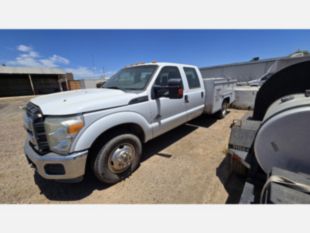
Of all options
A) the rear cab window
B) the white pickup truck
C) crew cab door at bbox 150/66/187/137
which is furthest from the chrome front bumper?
the rear cab window

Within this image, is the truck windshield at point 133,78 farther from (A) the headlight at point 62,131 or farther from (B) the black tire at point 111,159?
(A) the headlight at point 62,131

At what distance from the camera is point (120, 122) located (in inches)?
88.4

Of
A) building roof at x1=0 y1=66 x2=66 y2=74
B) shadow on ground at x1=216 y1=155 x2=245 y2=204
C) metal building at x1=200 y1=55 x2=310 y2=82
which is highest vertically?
building roof at x1=0 y1=66 x2=66 y2=74

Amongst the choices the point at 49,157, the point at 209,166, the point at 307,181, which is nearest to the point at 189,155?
the point at 209,166

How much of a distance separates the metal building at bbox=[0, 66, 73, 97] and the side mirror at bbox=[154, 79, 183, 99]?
2780 centimetres

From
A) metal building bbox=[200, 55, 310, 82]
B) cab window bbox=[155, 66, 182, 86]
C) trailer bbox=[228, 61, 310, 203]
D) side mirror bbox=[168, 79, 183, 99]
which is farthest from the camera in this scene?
metal building bbox=[200, 55, 310, 82]

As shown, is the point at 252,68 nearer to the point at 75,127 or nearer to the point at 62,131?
the point at 75,127

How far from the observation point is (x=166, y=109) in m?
3.03

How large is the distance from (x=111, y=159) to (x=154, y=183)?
2.73ft

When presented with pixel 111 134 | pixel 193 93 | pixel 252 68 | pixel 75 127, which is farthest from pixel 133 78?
pixel 252 68

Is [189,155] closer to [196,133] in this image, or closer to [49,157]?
[196,133]

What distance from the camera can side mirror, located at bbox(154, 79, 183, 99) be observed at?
2.57 metres

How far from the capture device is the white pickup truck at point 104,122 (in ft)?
6.05

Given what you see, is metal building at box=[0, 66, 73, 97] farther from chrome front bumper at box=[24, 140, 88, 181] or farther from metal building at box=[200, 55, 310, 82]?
A: chrome front bumper at box=[24, 140, 88, 181]
